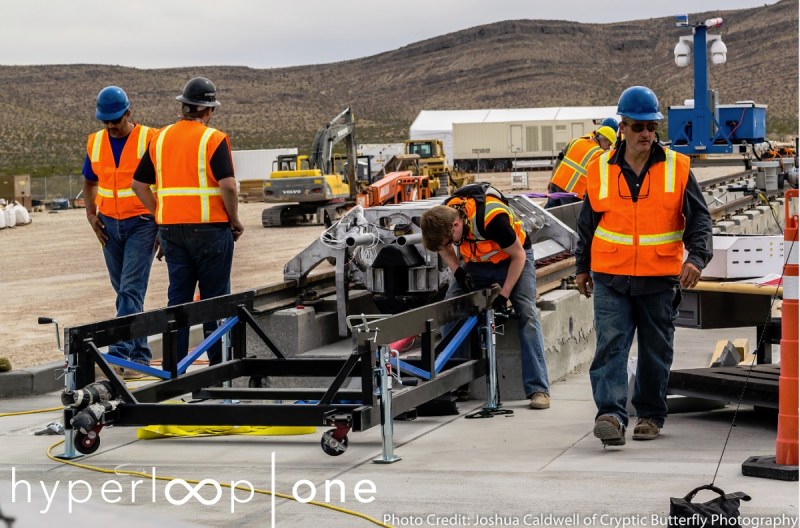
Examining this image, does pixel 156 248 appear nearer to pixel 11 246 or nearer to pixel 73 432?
pixel 73 432

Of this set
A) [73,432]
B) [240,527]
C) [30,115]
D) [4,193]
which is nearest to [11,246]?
[4,193]

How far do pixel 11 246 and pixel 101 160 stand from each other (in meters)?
21.6

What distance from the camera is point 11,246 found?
101ft

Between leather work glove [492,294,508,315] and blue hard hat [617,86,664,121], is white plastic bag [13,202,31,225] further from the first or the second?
blue hard hat [617,86,664,121]

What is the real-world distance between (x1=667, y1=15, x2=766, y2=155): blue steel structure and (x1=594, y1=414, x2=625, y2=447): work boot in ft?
70.1

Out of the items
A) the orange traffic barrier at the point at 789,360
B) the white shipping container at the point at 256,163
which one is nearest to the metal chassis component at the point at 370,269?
the orange traffic barrier at the point at 789,360

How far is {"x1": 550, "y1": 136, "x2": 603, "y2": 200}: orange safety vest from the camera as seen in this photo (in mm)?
13594

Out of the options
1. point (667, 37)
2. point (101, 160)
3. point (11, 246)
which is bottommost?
point (11, 246)

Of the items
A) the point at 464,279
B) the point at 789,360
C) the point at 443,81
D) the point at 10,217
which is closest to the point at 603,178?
the point at 789,360

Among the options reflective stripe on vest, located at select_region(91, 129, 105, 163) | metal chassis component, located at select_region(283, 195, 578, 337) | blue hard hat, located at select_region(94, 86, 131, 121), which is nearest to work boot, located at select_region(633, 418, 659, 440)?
metal chassis component, located at select_region(283, 195, 578, 337)

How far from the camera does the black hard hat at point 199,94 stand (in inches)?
368

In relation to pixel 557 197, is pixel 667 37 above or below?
→ above

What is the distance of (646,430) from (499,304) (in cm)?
172

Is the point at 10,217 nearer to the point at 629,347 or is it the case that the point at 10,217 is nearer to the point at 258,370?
the point at 258,370
